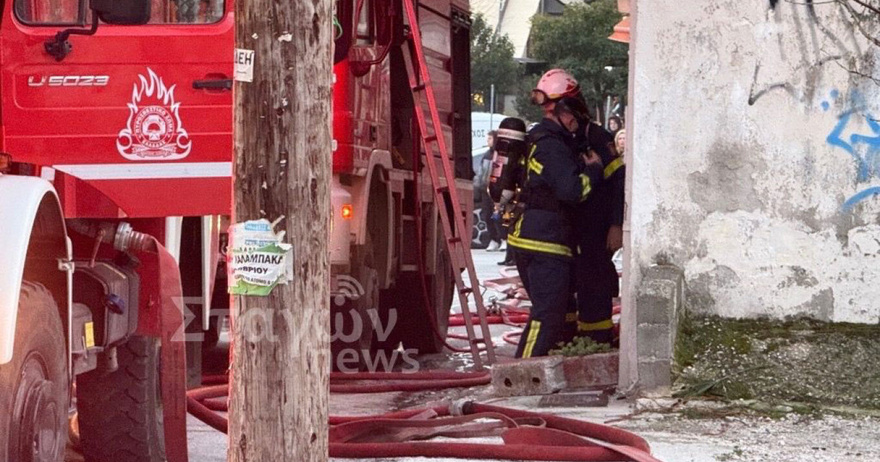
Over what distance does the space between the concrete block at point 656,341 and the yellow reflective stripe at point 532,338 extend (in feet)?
5.15

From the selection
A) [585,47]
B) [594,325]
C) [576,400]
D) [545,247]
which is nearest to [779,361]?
[576,400]

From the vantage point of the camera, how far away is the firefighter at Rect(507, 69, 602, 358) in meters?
9.59

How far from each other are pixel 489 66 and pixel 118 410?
129 feet

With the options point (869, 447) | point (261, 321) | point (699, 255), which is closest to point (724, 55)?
point (699, 255)

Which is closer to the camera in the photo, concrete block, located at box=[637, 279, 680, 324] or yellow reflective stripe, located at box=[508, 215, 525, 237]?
concrete block, located at box=[637, 279, 680, 324]

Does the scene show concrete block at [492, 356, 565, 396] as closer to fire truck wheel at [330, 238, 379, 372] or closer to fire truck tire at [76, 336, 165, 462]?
fire truck wheel at [330, 238, 379, 372]

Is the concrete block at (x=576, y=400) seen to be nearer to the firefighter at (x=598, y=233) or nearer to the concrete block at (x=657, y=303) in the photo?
the concrete block at (x=657, y=303)

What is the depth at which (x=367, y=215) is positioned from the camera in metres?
10.6

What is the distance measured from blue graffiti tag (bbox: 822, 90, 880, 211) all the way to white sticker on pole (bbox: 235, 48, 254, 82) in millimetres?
4857

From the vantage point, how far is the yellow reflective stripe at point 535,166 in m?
9.59

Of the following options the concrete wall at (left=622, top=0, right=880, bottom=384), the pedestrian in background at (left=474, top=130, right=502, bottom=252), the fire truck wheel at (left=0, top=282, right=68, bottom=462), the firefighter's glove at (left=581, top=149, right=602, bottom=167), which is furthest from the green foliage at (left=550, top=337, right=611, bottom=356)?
the pedestrian in background at (left=474, top=130, right=502, bottom=252)

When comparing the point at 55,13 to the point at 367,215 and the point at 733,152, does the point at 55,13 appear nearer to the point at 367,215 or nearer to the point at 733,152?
the point at 733,152

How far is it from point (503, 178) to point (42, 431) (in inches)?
225

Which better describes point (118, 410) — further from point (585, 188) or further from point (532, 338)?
point (585, 188)
